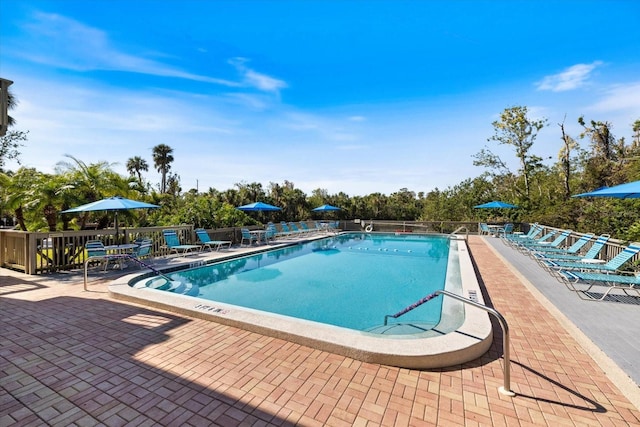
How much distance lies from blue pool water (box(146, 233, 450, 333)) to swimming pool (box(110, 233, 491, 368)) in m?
0.02

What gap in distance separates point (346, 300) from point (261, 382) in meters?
3.89

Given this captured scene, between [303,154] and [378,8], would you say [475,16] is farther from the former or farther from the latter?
[303,154]

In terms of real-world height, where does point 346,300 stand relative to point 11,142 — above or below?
below

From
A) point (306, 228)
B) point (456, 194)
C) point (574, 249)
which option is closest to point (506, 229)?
point (456, 194)

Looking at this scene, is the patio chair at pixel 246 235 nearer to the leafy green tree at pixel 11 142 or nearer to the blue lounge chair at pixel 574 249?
the leafy green tree at pixel 11 142

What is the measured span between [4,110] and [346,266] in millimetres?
8829

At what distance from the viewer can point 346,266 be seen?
33.4 feet

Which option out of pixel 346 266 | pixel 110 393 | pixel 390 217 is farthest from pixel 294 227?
pixel 110 393

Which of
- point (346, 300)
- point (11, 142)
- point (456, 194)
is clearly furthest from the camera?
point (456, 194)

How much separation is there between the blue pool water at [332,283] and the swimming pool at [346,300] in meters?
0.02

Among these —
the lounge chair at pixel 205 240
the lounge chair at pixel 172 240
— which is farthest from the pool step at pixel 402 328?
the lounge chair at pixel 205 240

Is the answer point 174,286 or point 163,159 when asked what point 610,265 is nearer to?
point 174,286

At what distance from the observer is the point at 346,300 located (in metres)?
6.57

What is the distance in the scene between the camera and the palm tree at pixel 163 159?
4150 cm
